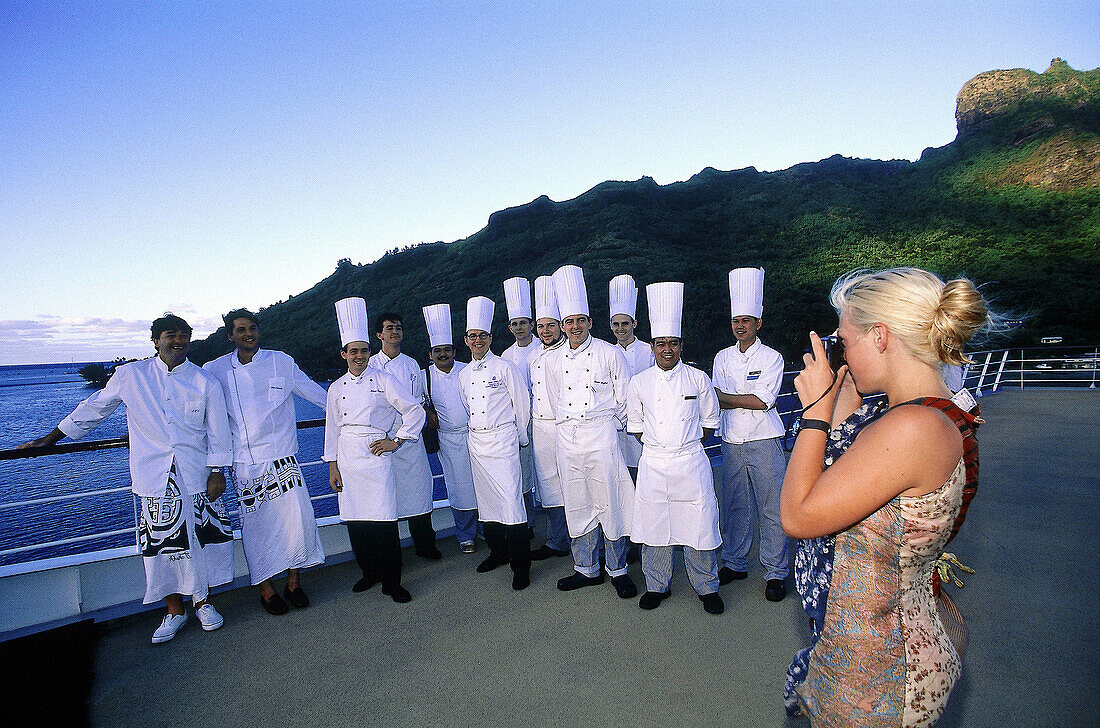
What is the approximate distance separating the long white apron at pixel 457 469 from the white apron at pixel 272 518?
1028 millimetres

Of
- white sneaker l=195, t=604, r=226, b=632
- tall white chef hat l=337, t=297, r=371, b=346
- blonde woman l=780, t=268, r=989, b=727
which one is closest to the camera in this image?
blonde woman l=780, t=268, r=989, b=727

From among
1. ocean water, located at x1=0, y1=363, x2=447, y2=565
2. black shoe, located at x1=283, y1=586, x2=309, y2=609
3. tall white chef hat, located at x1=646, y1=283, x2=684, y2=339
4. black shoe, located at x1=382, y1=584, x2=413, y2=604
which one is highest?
tall white chef hat, located at x1=646, y1=283, x2=684, y2=339

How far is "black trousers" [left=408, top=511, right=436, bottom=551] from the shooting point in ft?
12.0

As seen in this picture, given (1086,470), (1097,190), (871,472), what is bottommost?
(1086,470)

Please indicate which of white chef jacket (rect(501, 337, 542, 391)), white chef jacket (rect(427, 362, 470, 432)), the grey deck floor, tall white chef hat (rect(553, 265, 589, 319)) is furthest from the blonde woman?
white chef jacket (rect(501, 337, 542, 391))

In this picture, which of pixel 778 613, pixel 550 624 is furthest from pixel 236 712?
pixel 778 613

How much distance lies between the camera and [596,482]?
10.4 feet

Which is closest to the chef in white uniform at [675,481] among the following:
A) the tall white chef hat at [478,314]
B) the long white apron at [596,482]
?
the long white apron at [596,482]

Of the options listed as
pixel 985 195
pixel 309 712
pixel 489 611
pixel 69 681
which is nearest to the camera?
pixel 309 712

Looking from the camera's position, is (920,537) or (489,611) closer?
(920,537)

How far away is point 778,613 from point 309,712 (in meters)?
2.11

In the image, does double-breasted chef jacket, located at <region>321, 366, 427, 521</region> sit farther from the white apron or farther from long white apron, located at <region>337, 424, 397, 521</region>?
the white apron

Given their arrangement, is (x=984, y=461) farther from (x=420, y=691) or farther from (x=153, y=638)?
(x=153, y=638)

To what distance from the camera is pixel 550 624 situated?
2.68 m
